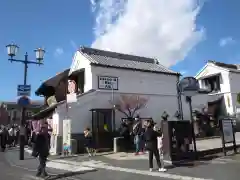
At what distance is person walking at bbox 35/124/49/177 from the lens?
870 centimetres

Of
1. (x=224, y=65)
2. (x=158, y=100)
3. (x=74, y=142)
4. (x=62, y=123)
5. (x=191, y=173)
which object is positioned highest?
(x=224, y=65)

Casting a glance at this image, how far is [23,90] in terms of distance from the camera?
1386 centimetres

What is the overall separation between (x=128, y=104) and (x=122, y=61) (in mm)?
4368

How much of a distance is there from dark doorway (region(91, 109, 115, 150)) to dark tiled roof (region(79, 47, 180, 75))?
3492 millimetres

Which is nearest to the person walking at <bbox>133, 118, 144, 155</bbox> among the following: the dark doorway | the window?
the dark doorway

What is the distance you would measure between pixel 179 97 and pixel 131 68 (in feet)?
17.1

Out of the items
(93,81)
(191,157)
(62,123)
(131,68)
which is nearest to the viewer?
(191,157)

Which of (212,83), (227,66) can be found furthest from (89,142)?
(227,66)

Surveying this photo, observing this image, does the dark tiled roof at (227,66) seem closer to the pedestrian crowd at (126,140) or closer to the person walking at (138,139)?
the pedestrian crowd at (126,140)

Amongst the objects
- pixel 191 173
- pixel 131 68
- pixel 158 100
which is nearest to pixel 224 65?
pixel 158 100

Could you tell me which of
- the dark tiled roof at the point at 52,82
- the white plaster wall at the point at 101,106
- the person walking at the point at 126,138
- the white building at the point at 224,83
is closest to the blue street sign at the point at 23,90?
the white plaster wall at the point at 101,106

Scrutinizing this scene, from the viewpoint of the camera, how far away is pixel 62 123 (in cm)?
1648

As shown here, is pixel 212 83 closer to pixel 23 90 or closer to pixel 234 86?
pixel 234 86

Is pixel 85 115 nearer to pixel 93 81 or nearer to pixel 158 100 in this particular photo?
pixel 93 81
